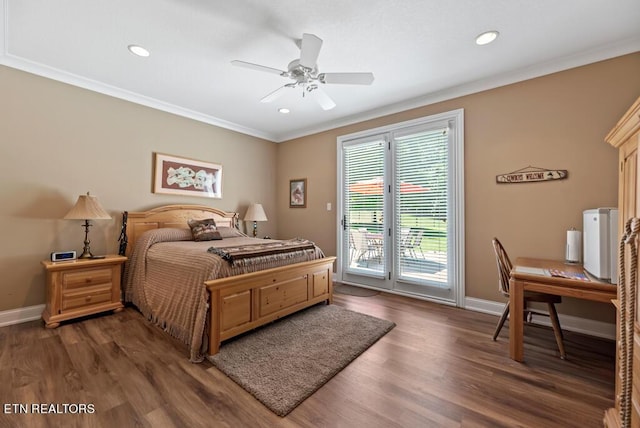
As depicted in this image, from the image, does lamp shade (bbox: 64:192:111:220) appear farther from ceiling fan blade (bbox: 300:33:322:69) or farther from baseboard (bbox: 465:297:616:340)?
baseboard (bbox: 465:297:616:340)

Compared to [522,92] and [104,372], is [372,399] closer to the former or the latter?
[104,372]

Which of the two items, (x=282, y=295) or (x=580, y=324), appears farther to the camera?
(x=282, y=295)

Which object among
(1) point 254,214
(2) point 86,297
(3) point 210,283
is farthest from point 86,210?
(1) point 254,214

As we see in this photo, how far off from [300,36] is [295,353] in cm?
268

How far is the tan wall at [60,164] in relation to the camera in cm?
270

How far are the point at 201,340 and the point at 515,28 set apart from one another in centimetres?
356

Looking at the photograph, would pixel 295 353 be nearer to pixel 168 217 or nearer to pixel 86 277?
pixel 86 277

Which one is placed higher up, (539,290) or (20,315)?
(539,290)

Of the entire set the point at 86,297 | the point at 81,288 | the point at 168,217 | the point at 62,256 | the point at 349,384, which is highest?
the point at 168,217

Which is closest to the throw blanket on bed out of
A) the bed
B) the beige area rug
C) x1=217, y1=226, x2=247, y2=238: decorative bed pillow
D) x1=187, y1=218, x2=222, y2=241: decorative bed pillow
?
the bed

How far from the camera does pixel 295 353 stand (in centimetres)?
214

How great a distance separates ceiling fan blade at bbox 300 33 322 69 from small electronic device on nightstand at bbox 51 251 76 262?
10.2ft

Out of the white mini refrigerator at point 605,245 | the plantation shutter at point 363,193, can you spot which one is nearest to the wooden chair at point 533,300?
the white mini refrigerator at point 605,245

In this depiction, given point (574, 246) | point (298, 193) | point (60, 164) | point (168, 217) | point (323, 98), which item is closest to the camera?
point (574, 246)
